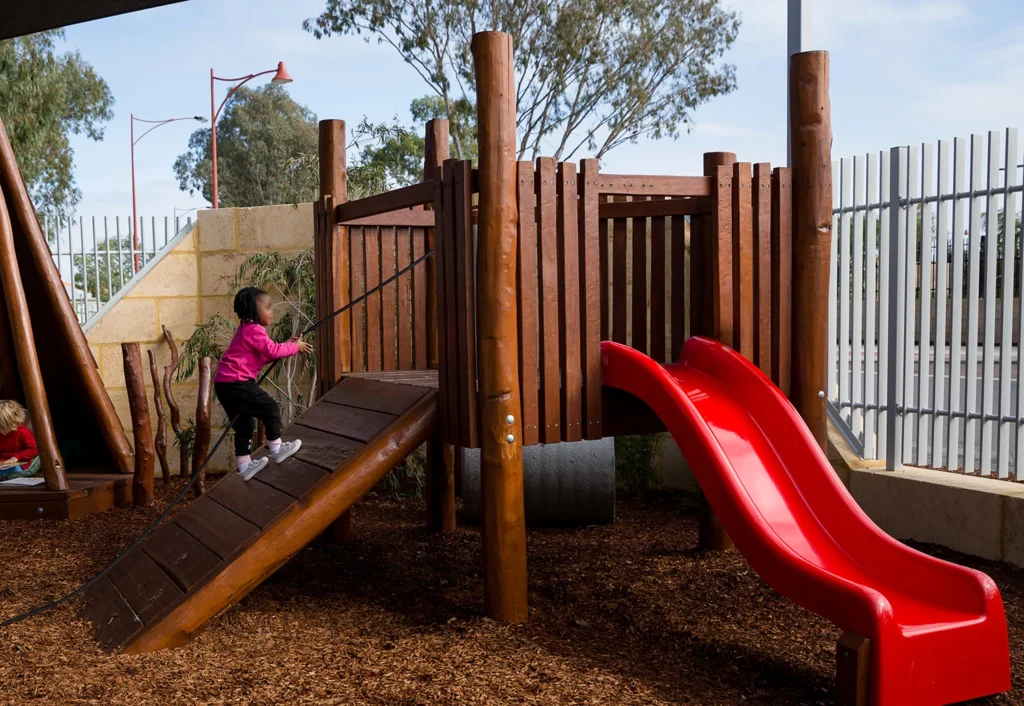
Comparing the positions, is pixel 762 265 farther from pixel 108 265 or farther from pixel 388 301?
pixel 108 265

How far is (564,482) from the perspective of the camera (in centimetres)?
666

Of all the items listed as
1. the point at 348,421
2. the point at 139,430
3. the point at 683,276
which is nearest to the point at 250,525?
the point at 348,421

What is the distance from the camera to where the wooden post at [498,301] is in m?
4.22

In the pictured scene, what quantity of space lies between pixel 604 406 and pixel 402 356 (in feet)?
6.34

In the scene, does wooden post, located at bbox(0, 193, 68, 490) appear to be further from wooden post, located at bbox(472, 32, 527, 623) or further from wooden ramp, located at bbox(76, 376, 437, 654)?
wooden post, located at bbox(472, 32, 527, 623)

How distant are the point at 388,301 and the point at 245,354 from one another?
120 centimetres

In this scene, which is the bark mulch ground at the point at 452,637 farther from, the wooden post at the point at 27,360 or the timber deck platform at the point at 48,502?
the wooden post at the point at 27,360

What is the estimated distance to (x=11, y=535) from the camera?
6.52 m

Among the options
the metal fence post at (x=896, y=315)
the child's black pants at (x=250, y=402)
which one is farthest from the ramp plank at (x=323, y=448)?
the metal fence post at (x=896, y=315)

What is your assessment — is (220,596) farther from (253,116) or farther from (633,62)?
(253,116)

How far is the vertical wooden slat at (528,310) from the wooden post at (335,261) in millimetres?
1693

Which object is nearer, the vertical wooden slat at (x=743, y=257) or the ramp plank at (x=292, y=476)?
the ramp plank at (x=292, y=476)

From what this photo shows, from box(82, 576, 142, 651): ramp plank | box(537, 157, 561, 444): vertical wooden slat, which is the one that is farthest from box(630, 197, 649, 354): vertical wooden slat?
box(82, 576, 142, 651): ramp plank

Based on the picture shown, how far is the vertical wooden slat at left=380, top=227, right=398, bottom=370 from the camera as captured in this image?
6059mm
